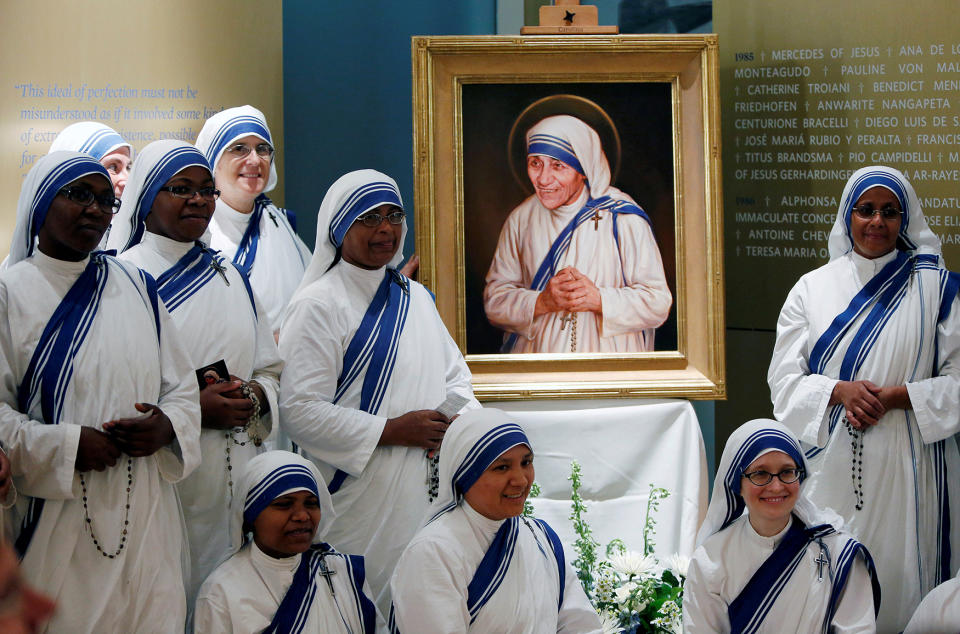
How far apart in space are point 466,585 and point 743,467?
3.35ft

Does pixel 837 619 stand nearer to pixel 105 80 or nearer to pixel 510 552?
pixel 510 552

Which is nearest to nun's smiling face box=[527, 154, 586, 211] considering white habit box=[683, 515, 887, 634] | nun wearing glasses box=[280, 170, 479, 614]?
nun wearing glasses box=[280, 170, 479, 614]

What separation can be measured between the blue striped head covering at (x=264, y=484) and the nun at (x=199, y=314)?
0.17 m

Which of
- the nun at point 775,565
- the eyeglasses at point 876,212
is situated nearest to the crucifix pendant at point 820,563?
the nun at point 775,565

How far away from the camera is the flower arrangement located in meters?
3.83

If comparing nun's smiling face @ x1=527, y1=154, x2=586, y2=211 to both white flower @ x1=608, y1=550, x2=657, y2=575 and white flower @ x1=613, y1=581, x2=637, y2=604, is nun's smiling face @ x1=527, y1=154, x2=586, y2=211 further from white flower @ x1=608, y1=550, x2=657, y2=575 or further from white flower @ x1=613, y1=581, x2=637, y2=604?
white flower @ x1=613, y1=581, x2=637, y2=604

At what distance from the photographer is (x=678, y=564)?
420cm

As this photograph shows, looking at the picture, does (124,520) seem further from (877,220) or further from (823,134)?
(823,134)

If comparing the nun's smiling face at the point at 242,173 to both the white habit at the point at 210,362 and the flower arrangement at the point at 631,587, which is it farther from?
the flower arrangement at the point at 631,587

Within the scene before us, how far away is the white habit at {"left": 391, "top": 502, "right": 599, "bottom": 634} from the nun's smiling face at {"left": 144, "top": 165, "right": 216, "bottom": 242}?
1.29 metres

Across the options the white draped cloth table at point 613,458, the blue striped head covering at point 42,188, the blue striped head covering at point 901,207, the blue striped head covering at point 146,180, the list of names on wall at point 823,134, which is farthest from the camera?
the list of names on wall at point 823,134

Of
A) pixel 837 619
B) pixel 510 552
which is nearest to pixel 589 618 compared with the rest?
pixel 510 552

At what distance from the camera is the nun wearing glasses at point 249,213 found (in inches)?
176

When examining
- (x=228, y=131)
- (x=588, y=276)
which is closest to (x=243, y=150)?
(x=228, y=131)
